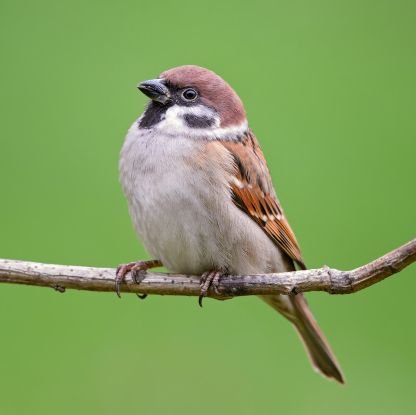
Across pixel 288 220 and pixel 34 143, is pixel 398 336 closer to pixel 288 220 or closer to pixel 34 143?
pixel 288 220

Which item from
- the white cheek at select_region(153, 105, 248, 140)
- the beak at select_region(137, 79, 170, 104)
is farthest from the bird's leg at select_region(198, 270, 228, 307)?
the beak at select_region(137, 79, 170, 104)

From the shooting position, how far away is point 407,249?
3.32 m

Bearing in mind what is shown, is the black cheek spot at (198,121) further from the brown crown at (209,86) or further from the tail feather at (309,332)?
the tail feather at (309,332)

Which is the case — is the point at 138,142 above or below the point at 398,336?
above

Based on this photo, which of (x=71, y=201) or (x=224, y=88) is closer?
(x=224, y=88)

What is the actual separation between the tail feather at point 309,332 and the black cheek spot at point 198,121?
0.84 meters

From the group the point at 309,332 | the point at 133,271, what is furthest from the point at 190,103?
the point at 309,332

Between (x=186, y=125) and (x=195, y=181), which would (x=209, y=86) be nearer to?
(x=186, y=125)

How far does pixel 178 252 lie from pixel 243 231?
0.92 ft

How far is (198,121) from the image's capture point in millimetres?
4152

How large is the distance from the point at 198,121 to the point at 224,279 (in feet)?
1.97

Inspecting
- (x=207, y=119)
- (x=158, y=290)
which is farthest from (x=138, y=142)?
(x=158, y=290)

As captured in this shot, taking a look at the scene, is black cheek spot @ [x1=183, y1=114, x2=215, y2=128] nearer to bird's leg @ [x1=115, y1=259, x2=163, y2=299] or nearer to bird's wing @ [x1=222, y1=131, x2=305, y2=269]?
bird's wing @ [x1=222, y1=131, x2=305, y2=269]

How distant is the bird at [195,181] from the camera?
13.2 ft
